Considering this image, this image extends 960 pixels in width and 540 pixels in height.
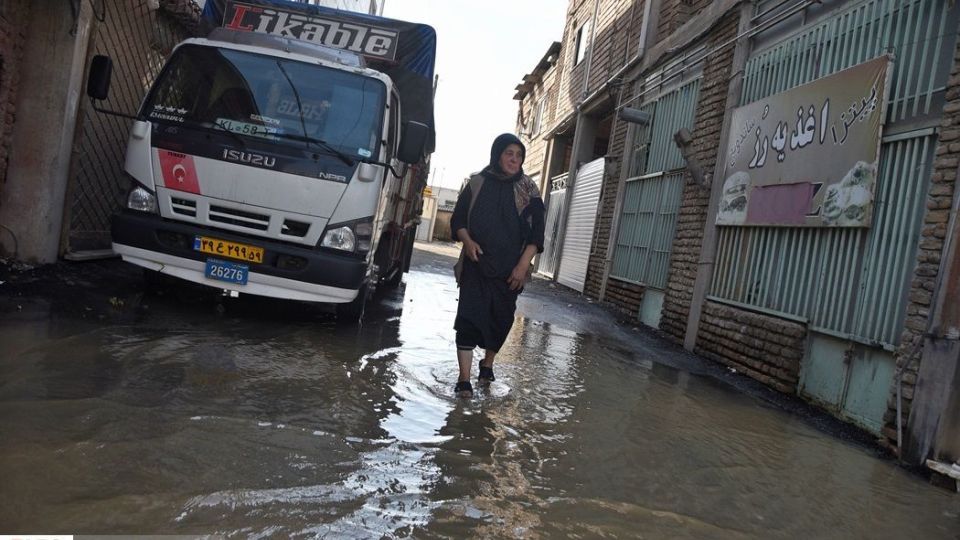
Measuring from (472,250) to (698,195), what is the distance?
5.91 meters

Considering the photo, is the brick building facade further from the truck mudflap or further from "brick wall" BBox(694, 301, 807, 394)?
the truck mudflap

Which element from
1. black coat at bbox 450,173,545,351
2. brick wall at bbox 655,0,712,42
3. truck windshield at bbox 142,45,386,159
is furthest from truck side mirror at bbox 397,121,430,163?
brick wall at bbox 655,0,712,42

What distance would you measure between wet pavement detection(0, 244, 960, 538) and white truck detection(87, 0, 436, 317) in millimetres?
496

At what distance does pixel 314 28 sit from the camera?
715 cm

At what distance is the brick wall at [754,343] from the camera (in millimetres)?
6531

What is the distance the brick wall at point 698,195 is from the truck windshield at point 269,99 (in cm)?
520

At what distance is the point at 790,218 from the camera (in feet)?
22.9

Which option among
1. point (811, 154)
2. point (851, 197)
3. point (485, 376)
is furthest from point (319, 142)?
point (811, 154)

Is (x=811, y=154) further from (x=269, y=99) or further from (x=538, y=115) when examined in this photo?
(x=538, y=115)

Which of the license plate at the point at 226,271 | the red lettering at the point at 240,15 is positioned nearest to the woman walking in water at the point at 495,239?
the license plate at the point at 226,271

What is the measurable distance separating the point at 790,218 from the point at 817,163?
0.63m

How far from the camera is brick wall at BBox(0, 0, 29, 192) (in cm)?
626

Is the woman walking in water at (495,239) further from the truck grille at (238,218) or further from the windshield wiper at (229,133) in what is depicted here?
the windshield wiper at (229,133)

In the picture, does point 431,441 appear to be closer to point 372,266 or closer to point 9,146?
point 372,266
